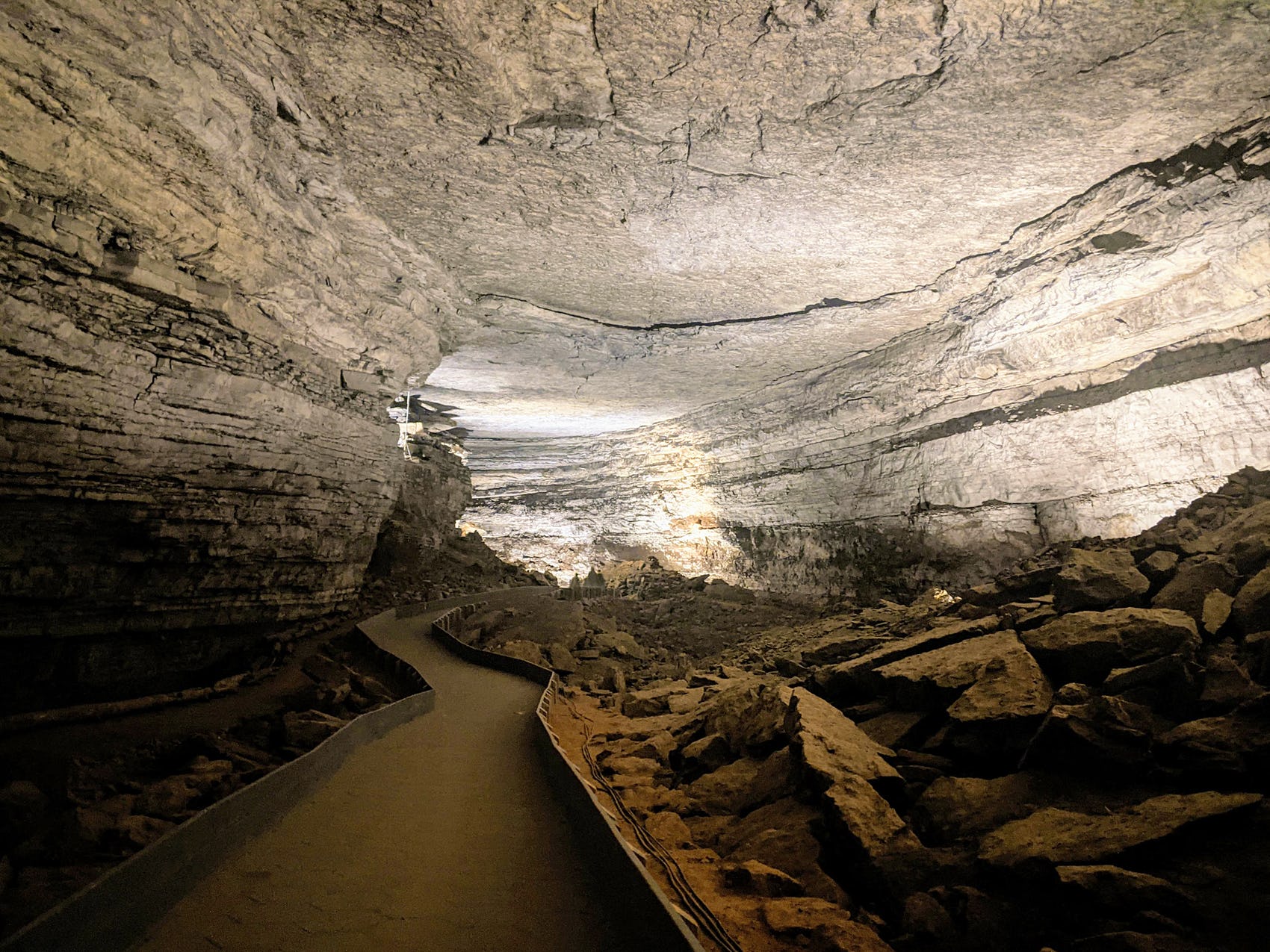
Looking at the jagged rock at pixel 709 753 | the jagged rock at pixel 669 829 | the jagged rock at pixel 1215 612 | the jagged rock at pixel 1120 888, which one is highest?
the jagged rock at pixel 1215 612

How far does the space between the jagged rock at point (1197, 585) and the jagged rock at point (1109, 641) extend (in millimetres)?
201

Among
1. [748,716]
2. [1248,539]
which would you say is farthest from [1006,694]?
[1248,539]

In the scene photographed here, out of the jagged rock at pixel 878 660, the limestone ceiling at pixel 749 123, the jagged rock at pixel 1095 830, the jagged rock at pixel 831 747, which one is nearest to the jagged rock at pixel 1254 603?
the jagged rock at pixel 1095 830

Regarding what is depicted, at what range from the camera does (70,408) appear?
768cm

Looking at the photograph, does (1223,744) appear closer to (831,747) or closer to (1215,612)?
(1215,612)

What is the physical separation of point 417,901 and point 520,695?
6.12 m

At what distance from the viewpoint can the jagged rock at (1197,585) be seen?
5.25 m

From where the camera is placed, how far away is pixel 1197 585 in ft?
17.6

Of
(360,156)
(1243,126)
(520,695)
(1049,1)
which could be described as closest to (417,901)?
(520,695)

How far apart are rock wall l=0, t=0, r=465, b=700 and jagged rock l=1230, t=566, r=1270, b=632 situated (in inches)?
390

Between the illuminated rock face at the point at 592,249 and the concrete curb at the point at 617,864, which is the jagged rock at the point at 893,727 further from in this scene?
the illuminated rock face at the point at 592,249

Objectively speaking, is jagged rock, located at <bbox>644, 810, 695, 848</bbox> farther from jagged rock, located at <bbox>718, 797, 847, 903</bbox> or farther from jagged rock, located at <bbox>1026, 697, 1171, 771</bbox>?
jagged rock, located at <bbox>1026, 697, 1171, 771</bbox>

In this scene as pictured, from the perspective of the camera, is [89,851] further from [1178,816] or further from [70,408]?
[1178,816]

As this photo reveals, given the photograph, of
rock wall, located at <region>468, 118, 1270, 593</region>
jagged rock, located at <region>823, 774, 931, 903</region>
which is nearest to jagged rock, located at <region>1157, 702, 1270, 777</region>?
jagged rock, located at <region>823, 774, 931, 903</region>
